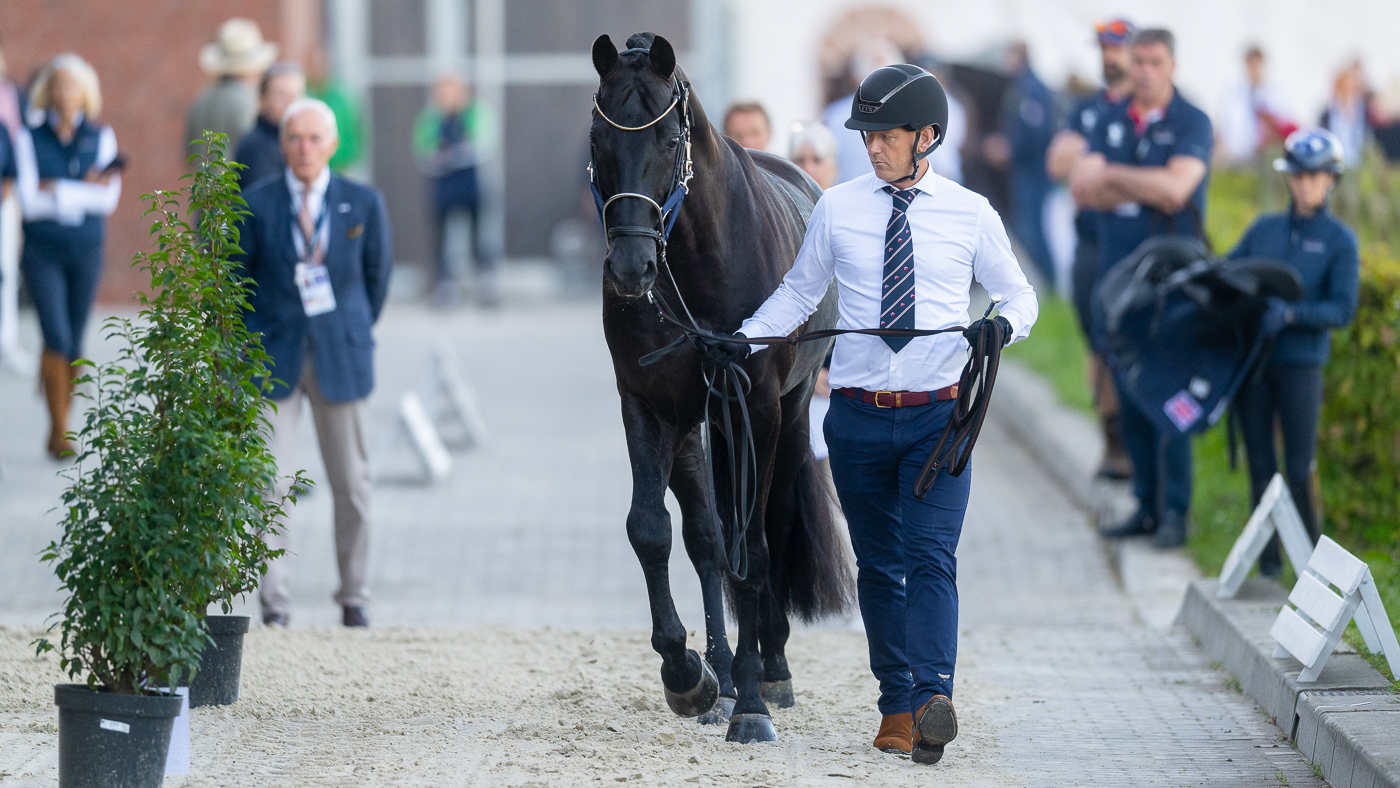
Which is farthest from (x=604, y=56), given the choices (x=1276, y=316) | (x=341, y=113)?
(x=341, y=113)

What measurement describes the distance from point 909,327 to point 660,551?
A: 3.44 ft

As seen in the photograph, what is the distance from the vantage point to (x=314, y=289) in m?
7.05

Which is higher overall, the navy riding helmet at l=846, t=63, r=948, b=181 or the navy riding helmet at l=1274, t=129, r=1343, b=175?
the navy riding helmet at l=846, t=63, r=948, b=181

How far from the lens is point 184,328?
485 centimetres

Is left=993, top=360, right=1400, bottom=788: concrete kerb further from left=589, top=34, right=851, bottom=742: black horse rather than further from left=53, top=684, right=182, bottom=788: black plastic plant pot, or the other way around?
left=53, top=684, right=182, bottom=788: black plastic plant pot

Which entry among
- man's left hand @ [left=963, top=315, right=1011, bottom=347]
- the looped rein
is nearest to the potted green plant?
the looped rein

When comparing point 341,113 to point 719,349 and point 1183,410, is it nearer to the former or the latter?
point 1183,410

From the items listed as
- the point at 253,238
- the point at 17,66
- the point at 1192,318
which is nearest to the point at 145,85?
the point at 17,66

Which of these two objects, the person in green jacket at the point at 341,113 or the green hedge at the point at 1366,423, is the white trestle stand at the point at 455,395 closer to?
the green hedge at the point at 1366,423

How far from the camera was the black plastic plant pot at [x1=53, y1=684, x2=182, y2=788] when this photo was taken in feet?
14.6

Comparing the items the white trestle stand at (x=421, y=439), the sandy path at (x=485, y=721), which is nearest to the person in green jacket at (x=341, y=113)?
the white trestle stand at (x=421, y=439)

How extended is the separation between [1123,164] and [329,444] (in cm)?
446

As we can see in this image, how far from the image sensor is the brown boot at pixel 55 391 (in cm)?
1030

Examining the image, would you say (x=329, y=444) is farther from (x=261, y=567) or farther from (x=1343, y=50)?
(x=1343, y=50)
